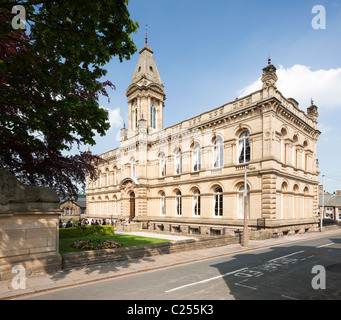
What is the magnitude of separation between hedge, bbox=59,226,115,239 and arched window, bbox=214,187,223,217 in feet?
35.8

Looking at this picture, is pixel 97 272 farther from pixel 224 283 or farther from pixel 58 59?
pixel 58 59

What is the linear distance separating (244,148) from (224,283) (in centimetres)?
1677

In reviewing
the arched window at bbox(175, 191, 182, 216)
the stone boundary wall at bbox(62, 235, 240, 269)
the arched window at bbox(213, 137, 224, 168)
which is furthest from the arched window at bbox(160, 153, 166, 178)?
the stone boundary wall at bbox(62, 235, 240, 269)

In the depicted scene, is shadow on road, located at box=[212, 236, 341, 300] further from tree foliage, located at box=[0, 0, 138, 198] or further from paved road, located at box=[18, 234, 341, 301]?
tree foliage, located at box=[0, 0, 138, 198]

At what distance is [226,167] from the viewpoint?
24094 mm

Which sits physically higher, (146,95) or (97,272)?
(146,95)

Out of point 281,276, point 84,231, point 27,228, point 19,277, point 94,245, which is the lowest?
point 84,231

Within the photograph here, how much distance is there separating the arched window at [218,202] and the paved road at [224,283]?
12374mm

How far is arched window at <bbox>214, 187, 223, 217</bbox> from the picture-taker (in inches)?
972

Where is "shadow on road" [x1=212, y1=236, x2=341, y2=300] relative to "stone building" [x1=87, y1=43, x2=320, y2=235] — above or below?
below

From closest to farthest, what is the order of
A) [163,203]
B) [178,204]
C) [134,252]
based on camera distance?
[134,252], [178,204], [163,203]

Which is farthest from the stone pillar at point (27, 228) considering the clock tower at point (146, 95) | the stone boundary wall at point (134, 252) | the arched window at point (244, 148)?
the clock tower at point (146, 95)

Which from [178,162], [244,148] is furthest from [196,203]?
[244,148]

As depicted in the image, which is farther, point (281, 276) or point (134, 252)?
point (134, 252)
